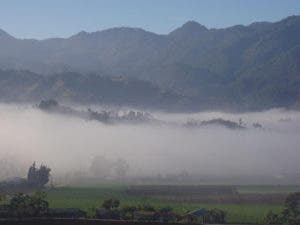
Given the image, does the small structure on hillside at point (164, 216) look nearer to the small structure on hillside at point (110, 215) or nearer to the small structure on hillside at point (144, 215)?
the small structure on hillside at point (144, 215)

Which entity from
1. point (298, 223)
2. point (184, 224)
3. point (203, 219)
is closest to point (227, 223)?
point (203, 219)

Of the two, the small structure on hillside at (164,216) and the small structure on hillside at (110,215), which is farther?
Answer: the small structure on hillside at (110,215)

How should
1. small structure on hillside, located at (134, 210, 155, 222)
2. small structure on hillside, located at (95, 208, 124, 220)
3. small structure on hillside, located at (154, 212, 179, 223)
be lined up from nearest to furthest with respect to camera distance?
small structure on hillside, located at (154, 212, 179, 223)
small structure on hillside, located at (134, 210, 155, 222)
small structure on hillside, located at (95, 208, 124, 220)

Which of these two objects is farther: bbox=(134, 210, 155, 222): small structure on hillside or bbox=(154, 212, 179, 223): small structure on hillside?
bbox=(134, 210, 155, 222): small structure on hillside

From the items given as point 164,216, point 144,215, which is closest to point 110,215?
point 144,215

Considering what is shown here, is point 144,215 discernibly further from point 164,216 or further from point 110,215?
point 110,215

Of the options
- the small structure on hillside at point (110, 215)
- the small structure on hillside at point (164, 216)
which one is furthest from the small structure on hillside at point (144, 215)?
the small structure on hillside at point (110, 215)

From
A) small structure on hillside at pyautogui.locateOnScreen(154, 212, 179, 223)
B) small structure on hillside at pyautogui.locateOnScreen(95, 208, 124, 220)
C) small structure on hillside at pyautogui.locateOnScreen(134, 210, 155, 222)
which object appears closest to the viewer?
small structure on hillside at pyautogui.locateOnScreen(154, 212, 179, 223)

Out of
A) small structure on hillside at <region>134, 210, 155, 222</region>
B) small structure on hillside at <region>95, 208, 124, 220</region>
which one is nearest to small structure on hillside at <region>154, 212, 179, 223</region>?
small structure on hillside at <region>134, 210, 155, 222</region>

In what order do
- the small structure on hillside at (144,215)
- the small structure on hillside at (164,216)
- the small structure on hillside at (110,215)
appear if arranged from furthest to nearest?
the small structure on hillside at (110,215)
the small structure on hillside at (144,215)
the small structure on hillside at (164,216)

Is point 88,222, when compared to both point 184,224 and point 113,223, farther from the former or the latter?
point 184,224

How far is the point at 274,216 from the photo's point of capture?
652 ft

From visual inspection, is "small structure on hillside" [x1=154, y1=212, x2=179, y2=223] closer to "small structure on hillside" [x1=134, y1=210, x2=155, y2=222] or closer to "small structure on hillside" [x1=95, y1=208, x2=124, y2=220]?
"small structure on hillside" [x1=134, y1=210, x2=155, y2=222]

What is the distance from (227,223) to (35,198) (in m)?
59.4
